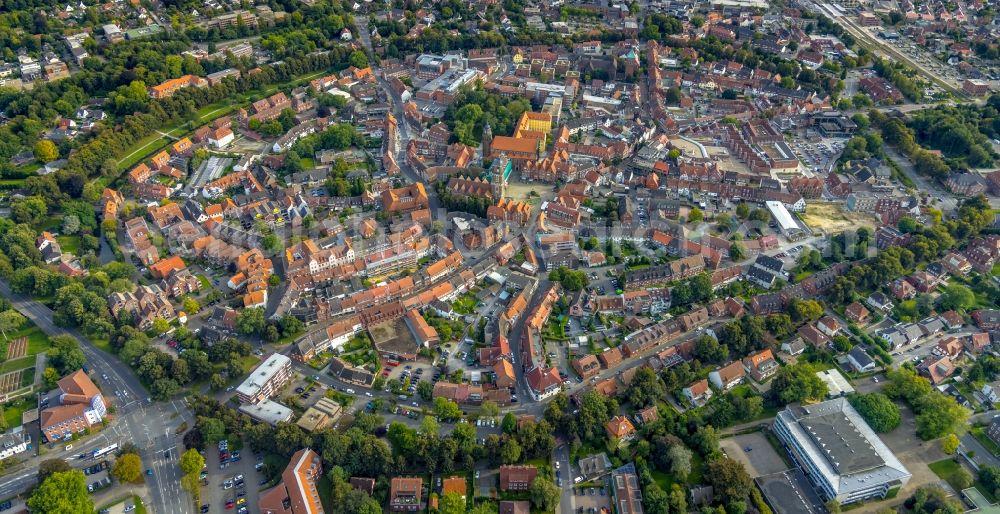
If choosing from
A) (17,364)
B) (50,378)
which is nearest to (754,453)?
(50,378)

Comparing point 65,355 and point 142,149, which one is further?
point 142,149

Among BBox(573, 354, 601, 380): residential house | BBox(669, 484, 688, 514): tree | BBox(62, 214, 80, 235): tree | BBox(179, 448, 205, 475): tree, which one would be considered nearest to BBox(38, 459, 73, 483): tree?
BBox(179, 448, 205, 475): tree

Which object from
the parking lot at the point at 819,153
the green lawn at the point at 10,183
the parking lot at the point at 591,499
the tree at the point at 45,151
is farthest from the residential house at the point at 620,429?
the tree at the point at 45,151

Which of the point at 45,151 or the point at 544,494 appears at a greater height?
the point at 45,151

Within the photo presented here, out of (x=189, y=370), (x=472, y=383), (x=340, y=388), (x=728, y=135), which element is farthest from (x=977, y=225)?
(x=189, y=370)

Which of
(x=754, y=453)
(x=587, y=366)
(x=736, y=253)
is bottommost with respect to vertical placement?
(x=754, y=453)

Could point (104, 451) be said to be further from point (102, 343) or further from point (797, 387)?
point (797, 387)

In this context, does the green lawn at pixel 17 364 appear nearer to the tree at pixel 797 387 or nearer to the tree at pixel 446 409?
the tree at pixel 446 409

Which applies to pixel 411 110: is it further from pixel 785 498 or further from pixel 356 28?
pixel 785 498
